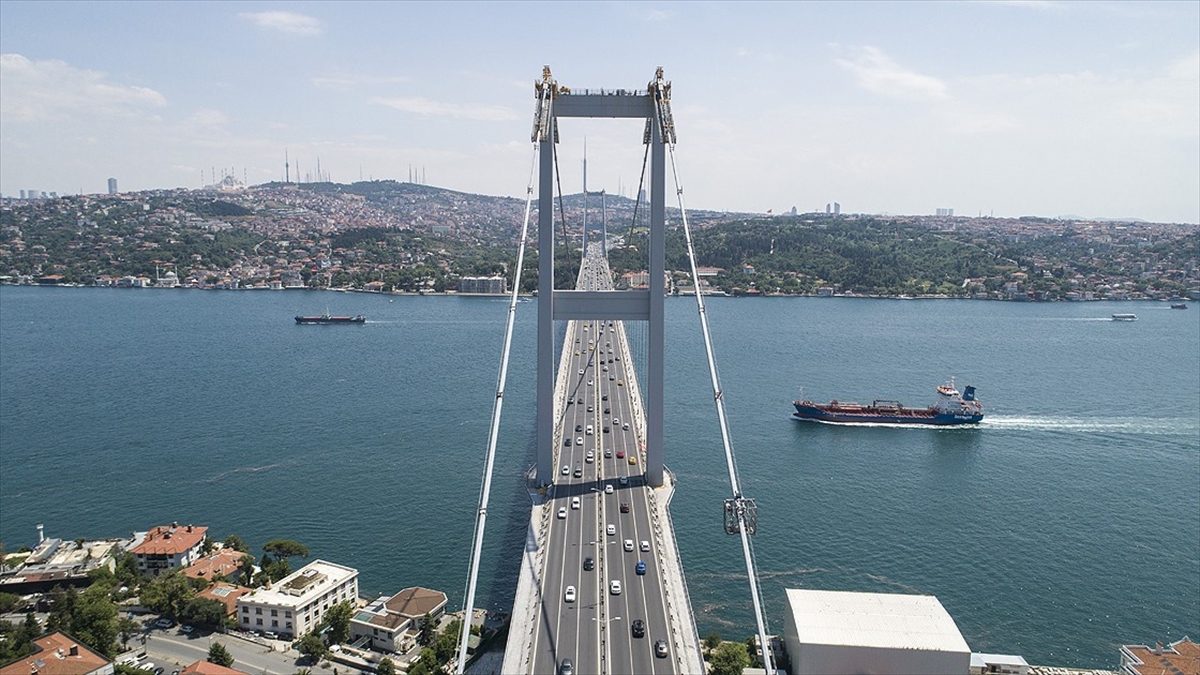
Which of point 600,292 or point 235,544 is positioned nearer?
point 600,292

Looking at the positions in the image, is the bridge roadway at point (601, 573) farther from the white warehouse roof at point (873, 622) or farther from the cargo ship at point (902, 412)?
the cargo ship at point (902, 412)

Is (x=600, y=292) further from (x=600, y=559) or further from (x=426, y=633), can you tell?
(x=426, y=633)

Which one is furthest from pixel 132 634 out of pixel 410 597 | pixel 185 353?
pixel 185 353

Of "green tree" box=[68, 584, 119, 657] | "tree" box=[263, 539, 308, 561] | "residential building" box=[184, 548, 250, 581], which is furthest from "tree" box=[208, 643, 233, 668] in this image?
"tree" box=[263, 539, 308, 561]

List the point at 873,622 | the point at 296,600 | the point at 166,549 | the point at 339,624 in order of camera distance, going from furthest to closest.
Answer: the point at 166,549 < the point at 296,600 < the point at 339,624 < the point at 873,622

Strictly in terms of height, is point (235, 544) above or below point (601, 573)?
below

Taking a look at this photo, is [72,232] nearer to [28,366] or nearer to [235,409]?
[28,366]

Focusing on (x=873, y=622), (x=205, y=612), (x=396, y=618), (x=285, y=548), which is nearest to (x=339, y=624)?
(x=396, y=618)
